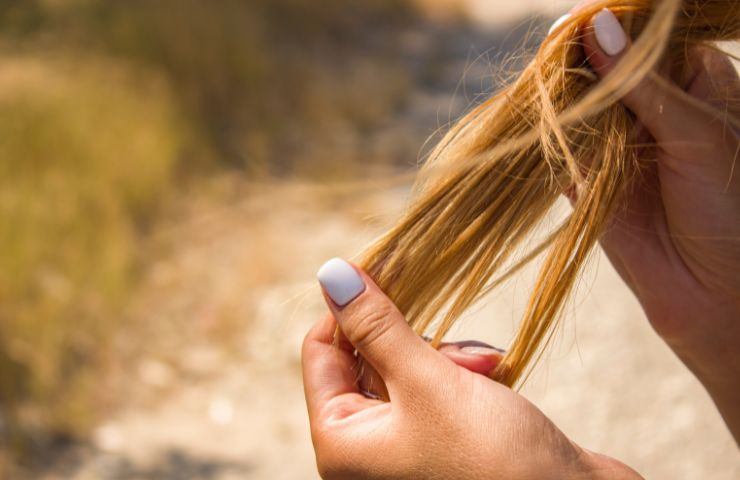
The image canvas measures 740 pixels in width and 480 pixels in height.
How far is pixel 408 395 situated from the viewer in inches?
41.0

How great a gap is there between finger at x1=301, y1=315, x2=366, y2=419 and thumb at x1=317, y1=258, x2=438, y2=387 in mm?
69

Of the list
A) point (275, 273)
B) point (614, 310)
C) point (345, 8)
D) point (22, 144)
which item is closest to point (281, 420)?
point (275, 273)

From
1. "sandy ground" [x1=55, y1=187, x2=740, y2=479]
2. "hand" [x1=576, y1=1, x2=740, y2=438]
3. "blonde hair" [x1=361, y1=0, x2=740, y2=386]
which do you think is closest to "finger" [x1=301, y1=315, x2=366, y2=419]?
"blonde hair" [x1=361, y1=0, x2=740, y2=386]

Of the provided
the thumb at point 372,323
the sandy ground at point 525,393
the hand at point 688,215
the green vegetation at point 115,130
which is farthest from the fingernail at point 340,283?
the green vegetation at point 115,130

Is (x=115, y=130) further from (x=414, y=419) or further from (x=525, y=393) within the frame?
(x=414, y=419)

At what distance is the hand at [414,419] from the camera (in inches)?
39.3

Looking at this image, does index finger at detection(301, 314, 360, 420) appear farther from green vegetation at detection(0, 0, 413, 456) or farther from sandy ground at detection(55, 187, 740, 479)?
green vegetation at detection(0, 0, 413, 456)

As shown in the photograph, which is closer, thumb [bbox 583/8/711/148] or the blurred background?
thumb [bbox 583/8/711/148]

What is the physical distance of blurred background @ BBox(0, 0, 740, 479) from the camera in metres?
3.01

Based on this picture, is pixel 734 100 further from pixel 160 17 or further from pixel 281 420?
pixel 160 17

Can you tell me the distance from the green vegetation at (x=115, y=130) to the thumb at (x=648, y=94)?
2.55m

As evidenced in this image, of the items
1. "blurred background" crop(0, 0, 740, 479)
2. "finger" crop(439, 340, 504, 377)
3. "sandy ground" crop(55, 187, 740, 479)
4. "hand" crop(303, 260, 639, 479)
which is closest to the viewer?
"hand" crop(303, 260, 639, 479)

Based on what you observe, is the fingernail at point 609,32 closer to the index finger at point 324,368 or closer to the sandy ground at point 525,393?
the index finger at point 324,368

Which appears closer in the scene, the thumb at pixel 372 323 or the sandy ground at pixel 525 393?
the thumb at pixel 372 323
